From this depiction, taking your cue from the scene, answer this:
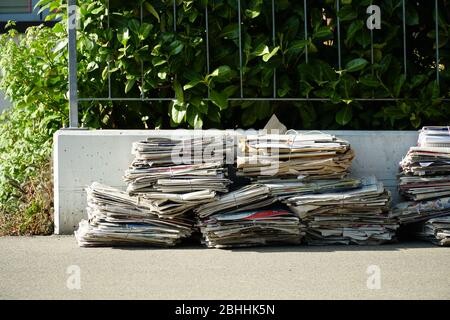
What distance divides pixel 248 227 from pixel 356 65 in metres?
1.68

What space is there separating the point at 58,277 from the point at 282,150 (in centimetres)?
187

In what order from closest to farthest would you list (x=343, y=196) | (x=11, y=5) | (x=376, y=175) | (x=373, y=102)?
1. (x=343, y=196)
2. (x=376, y=175)
3. (x=373, y=102)
4. (x=11, y=5)

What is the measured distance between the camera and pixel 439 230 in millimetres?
6523

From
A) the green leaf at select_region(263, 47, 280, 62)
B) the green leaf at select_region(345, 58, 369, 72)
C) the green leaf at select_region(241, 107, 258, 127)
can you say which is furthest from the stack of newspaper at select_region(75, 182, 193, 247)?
the green leaf at select_region(345, 58, 369, 72)

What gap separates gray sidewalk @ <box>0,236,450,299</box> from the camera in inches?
199

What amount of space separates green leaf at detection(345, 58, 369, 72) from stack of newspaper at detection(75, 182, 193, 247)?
6.02ft

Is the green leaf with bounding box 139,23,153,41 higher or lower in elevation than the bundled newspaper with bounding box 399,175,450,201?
higher

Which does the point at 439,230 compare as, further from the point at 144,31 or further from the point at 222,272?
the point at 144,31

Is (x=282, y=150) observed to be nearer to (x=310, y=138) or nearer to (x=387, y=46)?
(x=310, y=138)

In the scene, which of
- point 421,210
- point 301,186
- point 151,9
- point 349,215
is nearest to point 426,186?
point 421,210

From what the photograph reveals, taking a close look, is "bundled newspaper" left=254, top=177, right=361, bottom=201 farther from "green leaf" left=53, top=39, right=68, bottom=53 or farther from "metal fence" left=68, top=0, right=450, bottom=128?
"green leaf" left=53, top=39, right=68, bottom=53

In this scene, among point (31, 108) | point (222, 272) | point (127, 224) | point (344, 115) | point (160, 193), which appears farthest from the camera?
point (31, 108)

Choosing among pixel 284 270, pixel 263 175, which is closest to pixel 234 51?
pixel 263 175

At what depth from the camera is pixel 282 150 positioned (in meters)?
6.49
